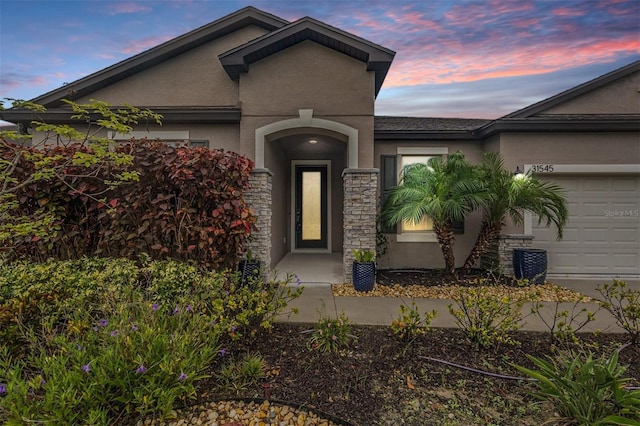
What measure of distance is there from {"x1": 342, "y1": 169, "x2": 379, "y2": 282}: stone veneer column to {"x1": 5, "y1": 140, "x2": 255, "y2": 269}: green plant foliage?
2235mm

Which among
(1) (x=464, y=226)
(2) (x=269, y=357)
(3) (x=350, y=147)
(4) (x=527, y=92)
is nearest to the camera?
(2) (x=269, y=357)

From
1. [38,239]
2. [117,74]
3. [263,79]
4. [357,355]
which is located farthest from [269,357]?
[117,74]

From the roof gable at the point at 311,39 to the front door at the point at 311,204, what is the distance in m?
3.95

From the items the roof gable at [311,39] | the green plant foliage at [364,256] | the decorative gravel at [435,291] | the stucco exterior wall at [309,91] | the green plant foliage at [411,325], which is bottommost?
the decorative gravel at [435,291]

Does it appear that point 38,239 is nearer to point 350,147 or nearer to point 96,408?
point 96,408

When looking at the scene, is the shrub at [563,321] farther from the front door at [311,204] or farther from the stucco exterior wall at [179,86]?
the stucco exterior wall at [179,86]

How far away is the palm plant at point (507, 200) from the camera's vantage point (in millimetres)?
6109

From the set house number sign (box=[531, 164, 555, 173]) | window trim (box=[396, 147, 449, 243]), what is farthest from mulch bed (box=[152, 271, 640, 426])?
house number sign (box=[531, 164, 555, 173])

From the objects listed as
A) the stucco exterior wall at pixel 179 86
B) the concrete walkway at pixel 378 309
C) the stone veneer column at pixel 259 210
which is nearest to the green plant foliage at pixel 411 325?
the concrete walkway at pixel 378 309

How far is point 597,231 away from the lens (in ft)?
23.2

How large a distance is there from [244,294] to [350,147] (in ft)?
13.3

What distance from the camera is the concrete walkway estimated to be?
160 inches

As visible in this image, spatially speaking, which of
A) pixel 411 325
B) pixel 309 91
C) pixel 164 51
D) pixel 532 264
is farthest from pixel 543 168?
pixel 164 51

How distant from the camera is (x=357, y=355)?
10.4 ft
